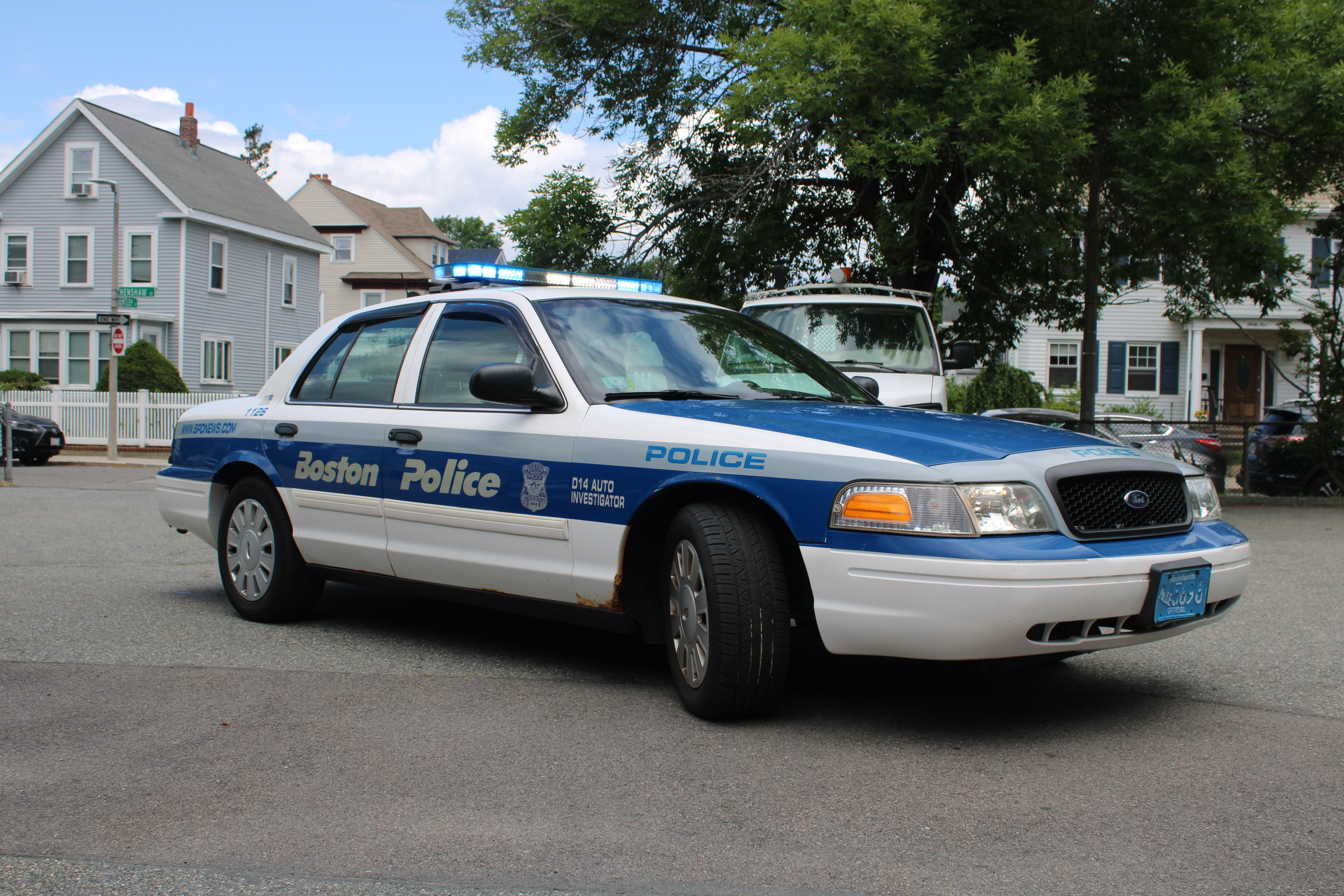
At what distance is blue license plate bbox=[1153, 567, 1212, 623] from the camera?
13.6 ft

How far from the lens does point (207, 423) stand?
22.1 ft

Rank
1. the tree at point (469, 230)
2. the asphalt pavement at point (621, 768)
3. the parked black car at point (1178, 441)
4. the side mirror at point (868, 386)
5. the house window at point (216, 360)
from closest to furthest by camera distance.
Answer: the asphalt pavement at point (621, 768) → the side mirror at point (868, 386) → the parked black car at point (1178, 441) → the house window at point (216, 360) → the tree at point (469, 230)

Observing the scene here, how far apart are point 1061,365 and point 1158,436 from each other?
1774 centimetres

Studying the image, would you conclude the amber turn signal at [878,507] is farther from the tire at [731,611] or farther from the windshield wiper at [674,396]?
the windshield wiper at [674,396]

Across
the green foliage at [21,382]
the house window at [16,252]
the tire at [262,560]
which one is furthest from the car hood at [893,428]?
the house window at [16,252]

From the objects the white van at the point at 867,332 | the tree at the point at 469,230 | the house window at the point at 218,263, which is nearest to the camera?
the white van at the point at 867,332

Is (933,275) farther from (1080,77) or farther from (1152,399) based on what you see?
(1152,399)

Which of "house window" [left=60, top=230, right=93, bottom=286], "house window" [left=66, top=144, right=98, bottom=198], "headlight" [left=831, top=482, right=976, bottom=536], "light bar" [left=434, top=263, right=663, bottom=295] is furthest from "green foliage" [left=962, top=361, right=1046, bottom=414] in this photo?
"house window" [left=66, top=144, right=98, bottom=198]

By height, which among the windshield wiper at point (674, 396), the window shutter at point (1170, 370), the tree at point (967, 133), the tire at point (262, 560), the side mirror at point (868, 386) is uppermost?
the tree at point (967, 133)

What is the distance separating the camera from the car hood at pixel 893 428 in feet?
13.5

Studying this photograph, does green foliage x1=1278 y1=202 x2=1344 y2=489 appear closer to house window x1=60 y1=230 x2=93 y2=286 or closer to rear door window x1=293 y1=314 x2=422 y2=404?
rear door window x1=293 y1=314 x2=422 y2=404

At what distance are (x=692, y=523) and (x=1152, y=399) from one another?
29914mm

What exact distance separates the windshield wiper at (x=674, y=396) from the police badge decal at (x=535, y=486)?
15.4 inches

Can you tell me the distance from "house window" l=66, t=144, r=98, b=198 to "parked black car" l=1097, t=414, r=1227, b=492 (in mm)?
28670
